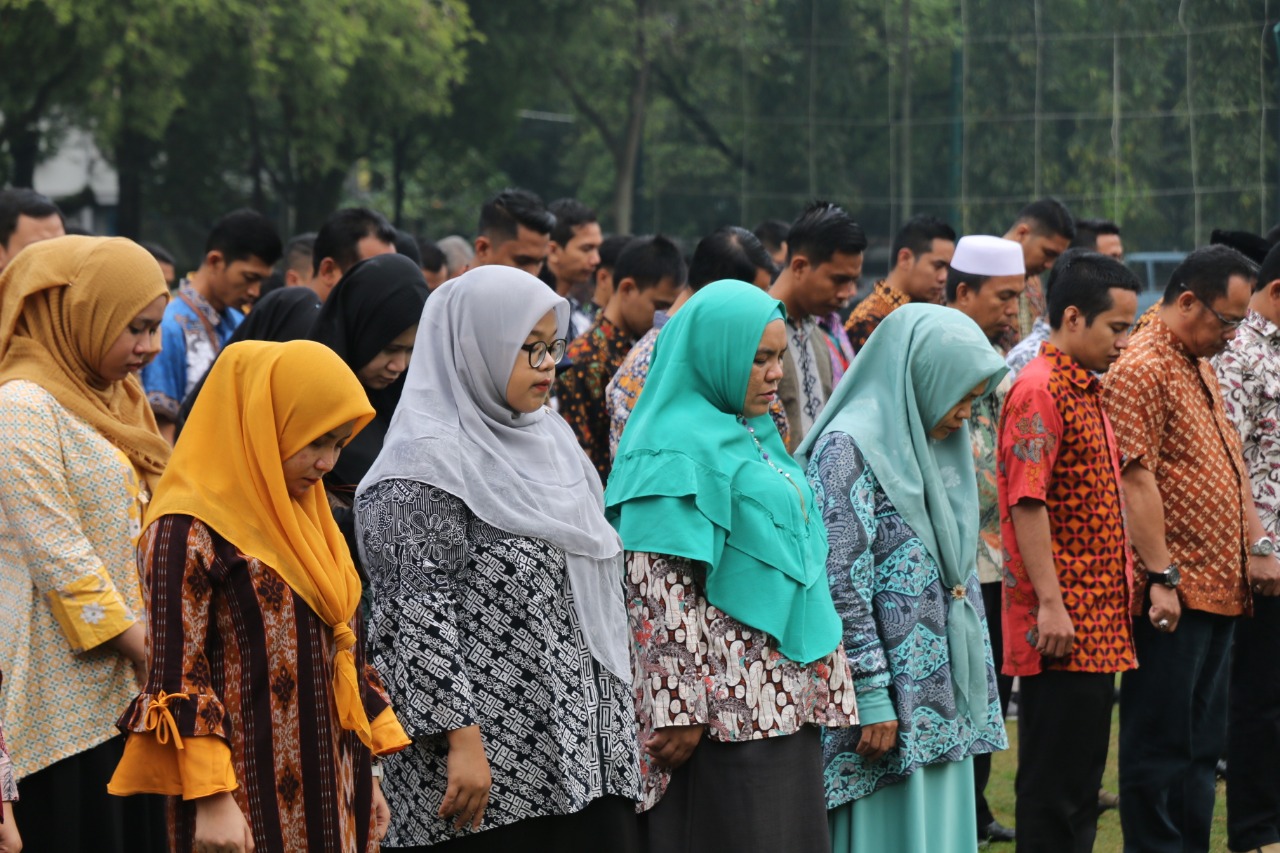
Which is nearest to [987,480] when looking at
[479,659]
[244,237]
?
[479,659]

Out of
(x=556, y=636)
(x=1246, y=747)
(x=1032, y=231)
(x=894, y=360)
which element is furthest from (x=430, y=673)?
(x=1032, y=231)

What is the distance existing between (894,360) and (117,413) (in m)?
2.05

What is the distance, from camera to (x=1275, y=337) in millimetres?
5840

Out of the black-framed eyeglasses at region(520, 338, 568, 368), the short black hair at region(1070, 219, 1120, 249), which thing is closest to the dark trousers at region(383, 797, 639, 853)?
the black-framed eyeglasses at region(520, 338, 568, 368)

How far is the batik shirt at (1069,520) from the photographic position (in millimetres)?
4727

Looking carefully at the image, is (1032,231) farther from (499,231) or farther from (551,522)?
(551,522)

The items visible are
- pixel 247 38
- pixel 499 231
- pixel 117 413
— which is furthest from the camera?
pixel 247 38

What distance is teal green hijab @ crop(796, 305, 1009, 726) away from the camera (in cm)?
423

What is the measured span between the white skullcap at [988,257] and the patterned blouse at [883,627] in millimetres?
2488

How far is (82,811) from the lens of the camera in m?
3.86

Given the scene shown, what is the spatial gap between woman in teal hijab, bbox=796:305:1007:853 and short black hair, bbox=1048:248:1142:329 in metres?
0.76

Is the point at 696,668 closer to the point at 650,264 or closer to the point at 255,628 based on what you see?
the point at 255,628

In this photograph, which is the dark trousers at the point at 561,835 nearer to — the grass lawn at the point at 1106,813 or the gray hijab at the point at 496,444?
the gray hijab at the point at 496,444

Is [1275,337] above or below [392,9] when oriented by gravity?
below
